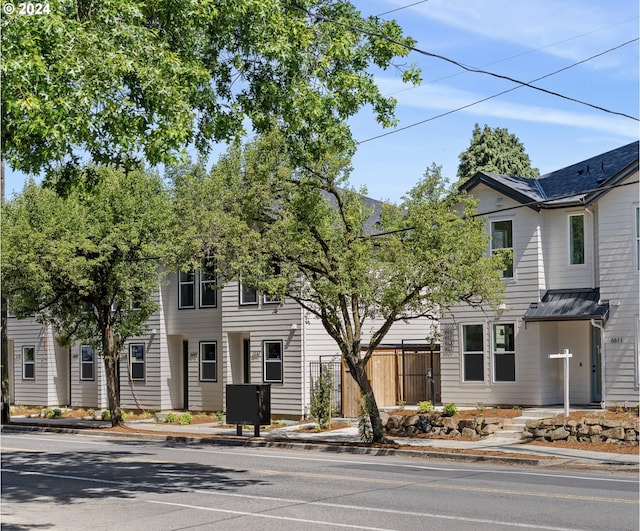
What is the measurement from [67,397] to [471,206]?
2573 cm

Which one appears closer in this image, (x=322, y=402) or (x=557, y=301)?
(x=557, y=301)

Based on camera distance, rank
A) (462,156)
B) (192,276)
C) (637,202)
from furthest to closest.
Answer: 1. (462,156)
2. (192,276)
3. (637,202)

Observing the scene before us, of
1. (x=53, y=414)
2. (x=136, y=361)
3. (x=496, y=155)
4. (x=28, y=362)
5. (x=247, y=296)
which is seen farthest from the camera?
(x=496, y=155)

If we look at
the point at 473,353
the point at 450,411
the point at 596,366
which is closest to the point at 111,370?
the point at 450,411

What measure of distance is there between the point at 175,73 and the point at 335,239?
1175cm

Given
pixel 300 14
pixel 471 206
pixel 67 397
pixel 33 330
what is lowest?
pixel 67 397

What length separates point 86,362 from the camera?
4072 cm

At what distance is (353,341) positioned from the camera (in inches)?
954

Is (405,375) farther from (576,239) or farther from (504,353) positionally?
(576,239)

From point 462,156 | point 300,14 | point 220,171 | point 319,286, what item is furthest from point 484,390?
point 462,156

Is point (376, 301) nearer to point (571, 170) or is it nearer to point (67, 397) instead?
point (571, 170)

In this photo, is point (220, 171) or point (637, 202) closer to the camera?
point (220, 171)

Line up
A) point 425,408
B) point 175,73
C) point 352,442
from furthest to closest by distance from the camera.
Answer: point 425,408
point 352,442
point 175,73

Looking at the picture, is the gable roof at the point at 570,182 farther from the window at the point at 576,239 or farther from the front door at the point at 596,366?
the front door at the point at 596,366
